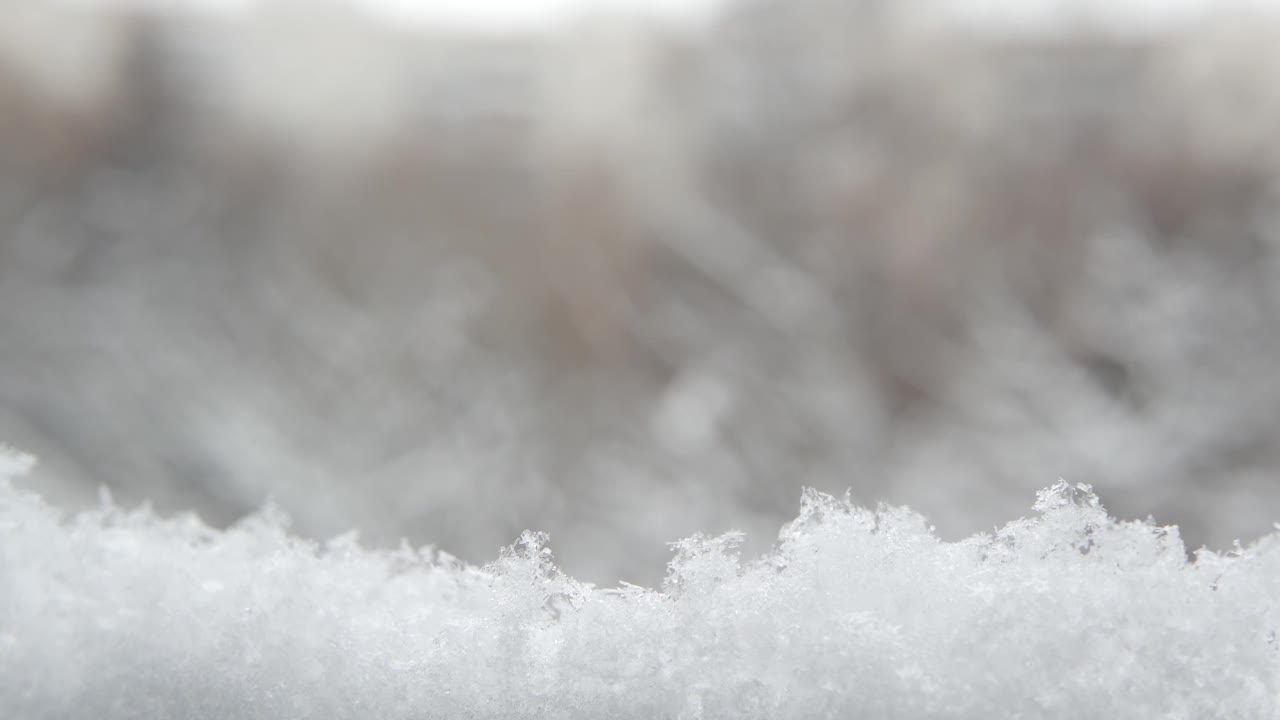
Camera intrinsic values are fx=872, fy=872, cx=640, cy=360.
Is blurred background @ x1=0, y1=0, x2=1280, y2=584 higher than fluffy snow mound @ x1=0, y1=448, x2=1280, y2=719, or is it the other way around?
blurred background @ x1=0, y1=0, x2=1280, y2=584

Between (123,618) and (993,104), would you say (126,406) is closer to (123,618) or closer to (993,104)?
(993,104)

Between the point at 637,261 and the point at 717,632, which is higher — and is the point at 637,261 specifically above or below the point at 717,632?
above

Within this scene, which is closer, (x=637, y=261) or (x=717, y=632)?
(x=717, y=632)

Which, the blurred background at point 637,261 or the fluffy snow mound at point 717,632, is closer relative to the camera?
the fluffy snow mound at point 717,632

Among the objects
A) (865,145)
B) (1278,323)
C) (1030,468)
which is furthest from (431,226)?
(1278,323)

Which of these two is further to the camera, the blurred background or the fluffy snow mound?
the blurred background
